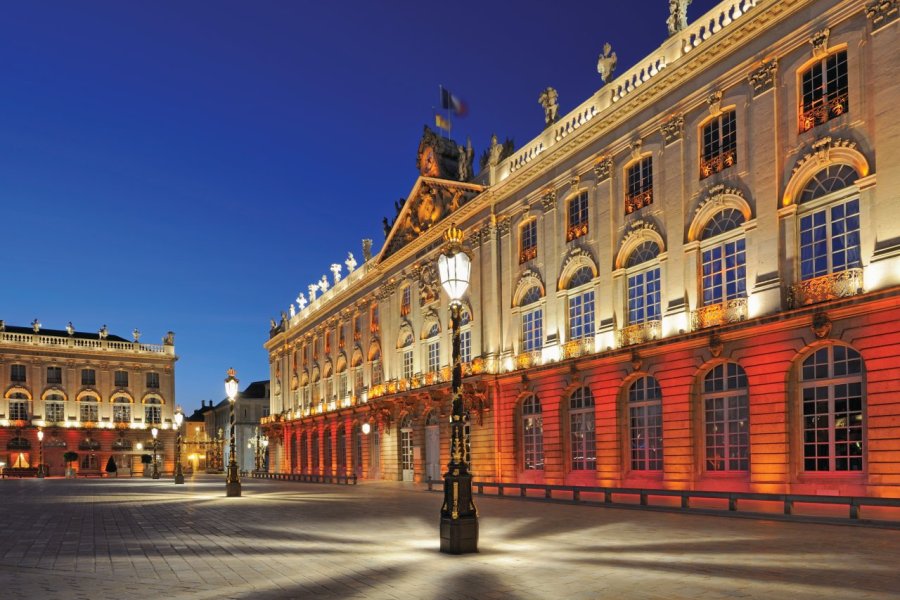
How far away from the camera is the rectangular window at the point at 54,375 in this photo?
8881cm

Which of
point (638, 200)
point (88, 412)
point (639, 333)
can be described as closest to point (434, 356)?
point (639, 333)

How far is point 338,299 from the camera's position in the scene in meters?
64.6

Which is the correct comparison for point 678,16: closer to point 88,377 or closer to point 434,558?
point 434,558

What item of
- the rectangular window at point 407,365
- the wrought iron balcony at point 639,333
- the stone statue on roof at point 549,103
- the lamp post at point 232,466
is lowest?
the lamp post at point 232,466

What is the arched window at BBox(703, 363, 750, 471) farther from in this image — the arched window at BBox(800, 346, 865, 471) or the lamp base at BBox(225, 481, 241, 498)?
the lamp base at BBox(225, 481, 241, 498)

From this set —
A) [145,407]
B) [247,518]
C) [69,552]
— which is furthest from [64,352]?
[69,552]

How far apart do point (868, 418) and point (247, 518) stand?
52.5 ft

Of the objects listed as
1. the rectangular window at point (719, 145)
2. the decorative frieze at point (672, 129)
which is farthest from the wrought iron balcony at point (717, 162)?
the decorative frieze at point (672, 129)

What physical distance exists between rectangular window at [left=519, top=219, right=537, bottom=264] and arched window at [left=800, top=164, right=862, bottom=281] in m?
15.2

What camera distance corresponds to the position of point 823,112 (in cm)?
2264

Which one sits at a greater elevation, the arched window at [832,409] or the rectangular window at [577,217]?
the rectangular window at [577,217]

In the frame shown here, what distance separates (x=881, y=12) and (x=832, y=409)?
1042cm

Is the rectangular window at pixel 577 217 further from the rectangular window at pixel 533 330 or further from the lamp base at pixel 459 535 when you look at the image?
the lamp base at pixel 459 535

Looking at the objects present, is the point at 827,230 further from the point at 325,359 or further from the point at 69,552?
the point at 325,359
